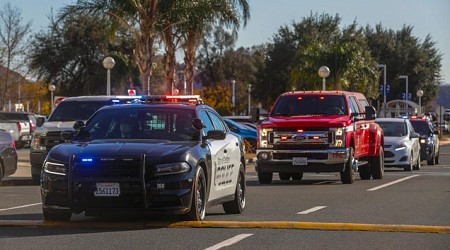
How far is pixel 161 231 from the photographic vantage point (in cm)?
1302

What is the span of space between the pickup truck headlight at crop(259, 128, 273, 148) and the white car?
8.76 metres

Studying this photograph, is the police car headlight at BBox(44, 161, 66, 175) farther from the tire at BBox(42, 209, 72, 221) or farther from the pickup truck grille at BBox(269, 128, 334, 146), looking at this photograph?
the pickup truck grille at BBox(269, 128, 334, 146)

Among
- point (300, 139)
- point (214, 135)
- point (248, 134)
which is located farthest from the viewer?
→ point (248, 134)

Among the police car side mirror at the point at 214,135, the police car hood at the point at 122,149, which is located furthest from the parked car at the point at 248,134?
the police car hood at the point at 122,149

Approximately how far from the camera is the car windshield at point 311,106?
24734 mm

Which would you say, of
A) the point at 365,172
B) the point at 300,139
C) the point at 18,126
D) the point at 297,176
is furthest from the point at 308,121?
the point at 18,126

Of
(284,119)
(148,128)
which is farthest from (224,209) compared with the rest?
(284,119)

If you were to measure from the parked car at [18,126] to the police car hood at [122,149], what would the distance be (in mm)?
34563

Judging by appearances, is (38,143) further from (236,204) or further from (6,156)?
(236,204)

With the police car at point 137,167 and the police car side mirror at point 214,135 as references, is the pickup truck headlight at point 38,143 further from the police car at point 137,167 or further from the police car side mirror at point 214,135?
the police car side mirror at point 214,135

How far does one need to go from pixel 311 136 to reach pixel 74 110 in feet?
17.9

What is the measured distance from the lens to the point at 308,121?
935 inches

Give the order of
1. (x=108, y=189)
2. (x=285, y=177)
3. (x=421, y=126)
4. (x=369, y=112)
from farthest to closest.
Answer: (x=421, y=126) → (x=285, y=177) → (x=369, y=112) → (x=108, y=189)

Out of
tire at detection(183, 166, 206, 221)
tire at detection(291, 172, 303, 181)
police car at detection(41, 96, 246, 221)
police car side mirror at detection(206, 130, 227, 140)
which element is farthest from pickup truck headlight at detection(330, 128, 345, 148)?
tire at detection(183, 166, 206, 221)
